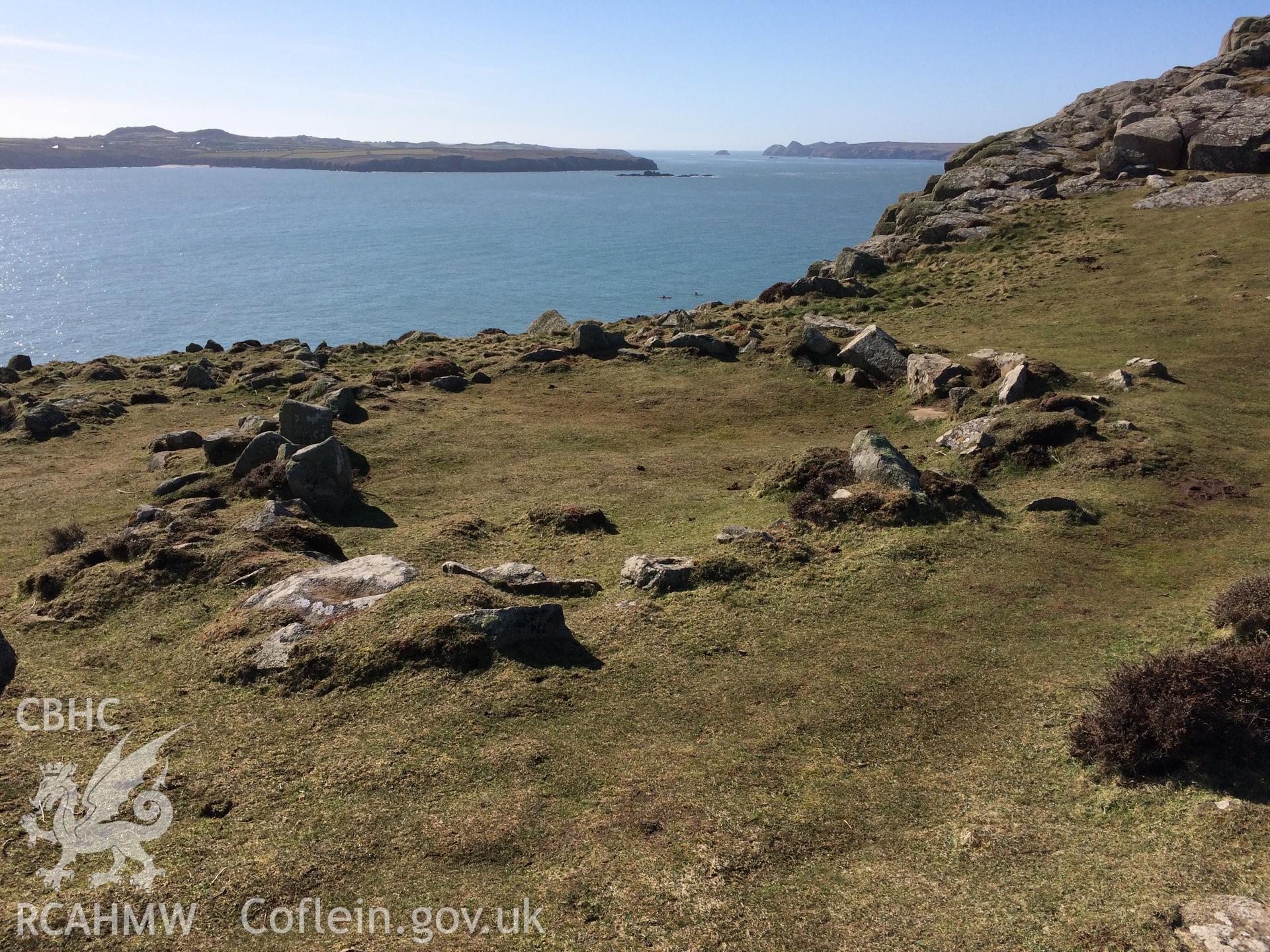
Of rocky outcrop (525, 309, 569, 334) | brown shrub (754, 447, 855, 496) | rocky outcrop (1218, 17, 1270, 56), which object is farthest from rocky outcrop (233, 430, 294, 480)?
rocky outcrop (1218, 17, 1270, 56)

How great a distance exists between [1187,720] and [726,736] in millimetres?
5831

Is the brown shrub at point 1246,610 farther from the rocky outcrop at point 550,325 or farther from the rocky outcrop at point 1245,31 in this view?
the rocky outcrop at point 1245,31

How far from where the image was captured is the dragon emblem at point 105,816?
9172 millimetres

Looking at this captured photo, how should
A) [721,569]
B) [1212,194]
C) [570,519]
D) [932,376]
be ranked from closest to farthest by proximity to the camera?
[721,569]
[570,519]
[932,376]
[1212,194]

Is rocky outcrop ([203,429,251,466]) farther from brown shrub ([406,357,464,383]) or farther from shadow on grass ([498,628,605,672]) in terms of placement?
shadow on grass ([498,628,605,672])

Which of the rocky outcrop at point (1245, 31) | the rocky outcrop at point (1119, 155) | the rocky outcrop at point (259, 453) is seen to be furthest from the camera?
the rocky outcrop at point (1245, 31)

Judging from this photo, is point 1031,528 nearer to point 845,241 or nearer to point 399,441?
point 399,441

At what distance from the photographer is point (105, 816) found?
999 centimetres

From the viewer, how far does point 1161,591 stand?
51.8 feet

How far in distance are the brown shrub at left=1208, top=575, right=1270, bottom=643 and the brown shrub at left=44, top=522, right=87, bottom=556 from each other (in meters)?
23.3

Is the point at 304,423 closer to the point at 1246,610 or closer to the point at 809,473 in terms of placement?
the point at 809,473

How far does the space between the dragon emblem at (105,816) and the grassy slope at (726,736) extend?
22 cm

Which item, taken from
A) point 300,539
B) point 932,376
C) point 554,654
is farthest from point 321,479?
point 932,376

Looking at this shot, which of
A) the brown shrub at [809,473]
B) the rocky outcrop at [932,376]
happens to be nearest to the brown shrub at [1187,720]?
the brown shrub at [809,473]
